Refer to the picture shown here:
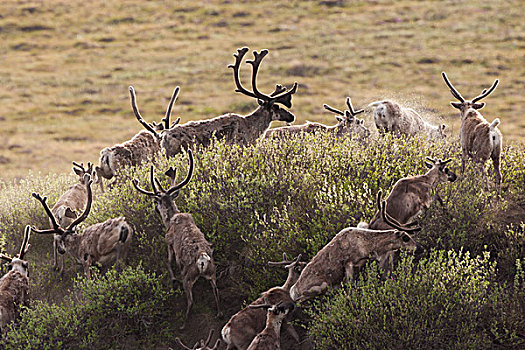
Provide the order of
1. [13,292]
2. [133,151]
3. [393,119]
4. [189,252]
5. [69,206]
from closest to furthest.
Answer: [189,252], [13,292], [69,206], [393,119], [133,151]

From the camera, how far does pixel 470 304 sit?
683 cm

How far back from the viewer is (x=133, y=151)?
467 inches

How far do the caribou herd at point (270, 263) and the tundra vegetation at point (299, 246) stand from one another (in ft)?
0.83

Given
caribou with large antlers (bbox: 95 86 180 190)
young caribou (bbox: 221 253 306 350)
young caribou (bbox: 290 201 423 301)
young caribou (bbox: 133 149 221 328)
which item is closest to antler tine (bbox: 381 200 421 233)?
young caribou (bbox: 290 201 423 301)

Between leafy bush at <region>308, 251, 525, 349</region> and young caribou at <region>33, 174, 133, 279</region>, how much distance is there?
10.3 ft

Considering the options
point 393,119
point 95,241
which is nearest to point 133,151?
point 95,241

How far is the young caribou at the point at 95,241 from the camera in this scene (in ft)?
29.5

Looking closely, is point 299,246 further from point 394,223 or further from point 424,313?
point 424,313

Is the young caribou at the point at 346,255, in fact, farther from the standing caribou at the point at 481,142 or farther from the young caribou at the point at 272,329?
the standing caribou at the point at 481,142

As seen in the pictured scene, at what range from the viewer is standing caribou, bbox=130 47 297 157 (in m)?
11.3

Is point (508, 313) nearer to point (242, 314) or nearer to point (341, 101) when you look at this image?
point (242, 314)

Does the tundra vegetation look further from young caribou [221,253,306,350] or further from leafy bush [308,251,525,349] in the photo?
young caribou [221,253,306,350]

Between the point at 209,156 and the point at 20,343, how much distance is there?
3.70 meters

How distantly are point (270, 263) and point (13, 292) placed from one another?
11.7ft
